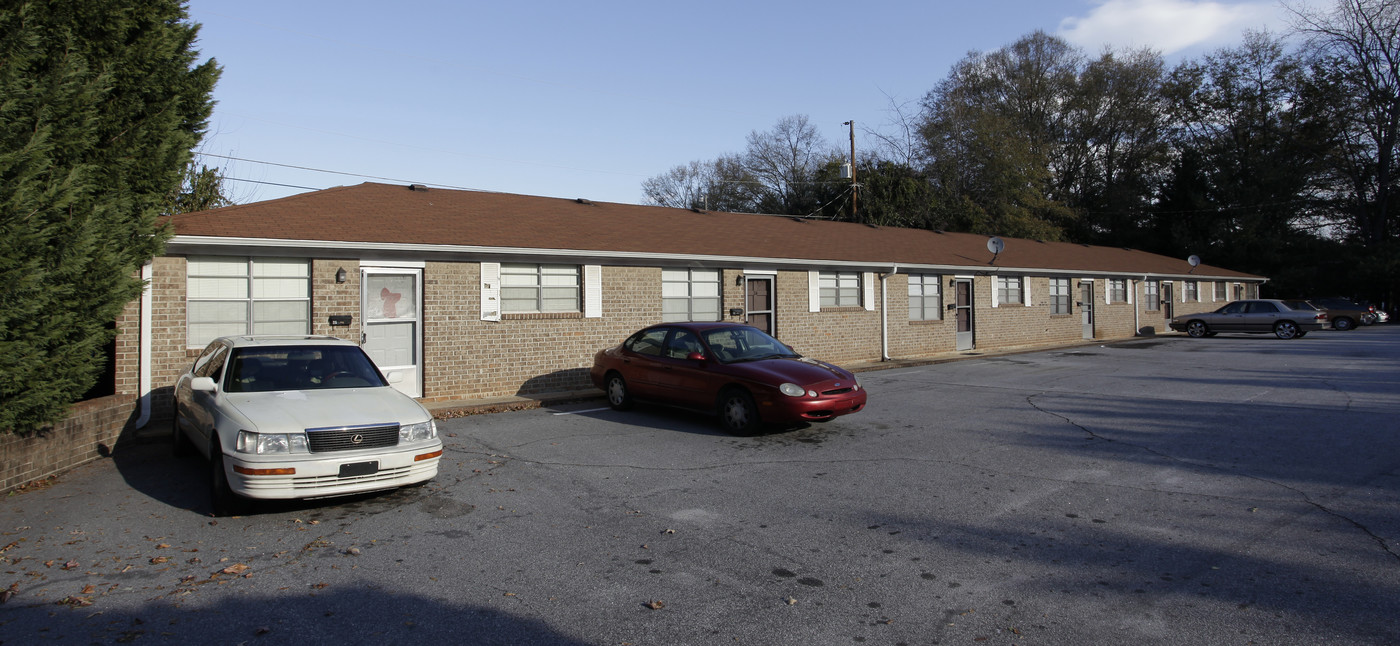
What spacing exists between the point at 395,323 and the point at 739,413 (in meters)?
6.03

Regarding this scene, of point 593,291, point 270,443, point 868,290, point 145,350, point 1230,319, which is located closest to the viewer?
point 270,443

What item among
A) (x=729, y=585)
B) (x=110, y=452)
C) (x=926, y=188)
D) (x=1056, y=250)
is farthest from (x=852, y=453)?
(x=926, y=188)

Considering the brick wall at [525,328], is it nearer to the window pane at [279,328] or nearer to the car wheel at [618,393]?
the window pane at [279,328]

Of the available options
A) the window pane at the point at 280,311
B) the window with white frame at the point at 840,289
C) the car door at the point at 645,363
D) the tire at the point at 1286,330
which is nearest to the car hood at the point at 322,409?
the car door at the point at 645,363

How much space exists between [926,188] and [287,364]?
117 feet

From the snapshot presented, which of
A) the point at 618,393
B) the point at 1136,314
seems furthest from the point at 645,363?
the point at 1136,314

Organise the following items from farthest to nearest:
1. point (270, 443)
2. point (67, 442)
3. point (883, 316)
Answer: point (883, 316), point (67, 442), point (270, 443)

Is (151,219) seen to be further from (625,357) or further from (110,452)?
(625,357)

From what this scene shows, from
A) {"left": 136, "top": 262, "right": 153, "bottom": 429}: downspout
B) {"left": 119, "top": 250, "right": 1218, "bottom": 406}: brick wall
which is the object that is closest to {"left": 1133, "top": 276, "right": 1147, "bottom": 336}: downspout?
{"left": 119, "top": 250, "right": 1218, "bottom": 406}: brick wall

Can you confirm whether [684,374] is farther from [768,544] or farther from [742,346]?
[768,544]

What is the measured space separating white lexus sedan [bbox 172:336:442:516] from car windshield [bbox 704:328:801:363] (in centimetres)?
438

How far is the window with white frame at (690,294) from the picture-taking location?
15.6m

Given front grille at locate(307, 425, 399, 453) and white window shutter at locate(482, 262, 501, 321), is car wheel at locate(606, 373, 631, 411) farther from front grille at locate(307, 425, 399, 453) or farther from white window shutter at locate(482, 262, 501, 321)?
front grille at locate(307, 425, 399, 453)

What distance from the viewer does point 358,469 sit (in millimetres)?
5969
